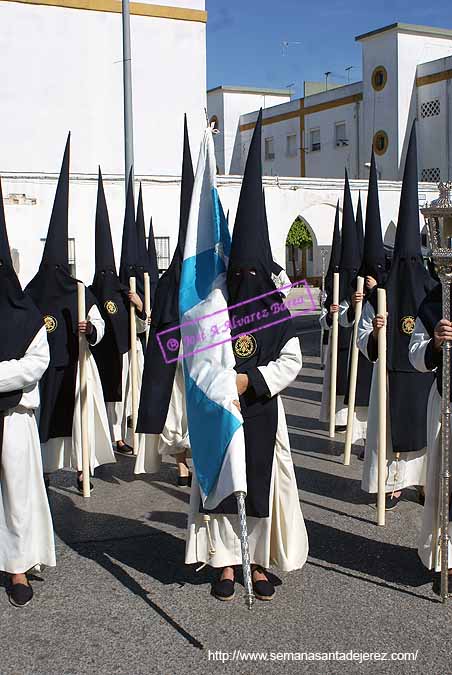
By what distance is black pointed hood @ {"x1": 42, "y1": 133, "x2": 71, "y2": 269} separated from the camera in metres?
7.27

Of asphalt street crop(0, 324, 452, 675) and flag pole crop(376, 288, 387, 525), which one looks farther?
flag pole crop(376, 288, 387, 525)

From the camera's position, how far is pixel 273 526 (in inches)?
201

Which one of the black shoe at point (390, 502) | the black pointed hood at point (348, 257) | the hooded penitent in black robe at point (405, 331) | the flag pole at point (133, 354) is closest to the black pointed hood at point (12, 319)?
the hooded penitent in black robe at point (405, 331)

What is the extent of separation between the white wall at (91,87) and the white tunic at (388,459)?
1828 centimetres

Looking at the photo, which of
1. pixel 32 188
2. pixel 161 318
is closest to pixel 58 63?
pixel 32 188

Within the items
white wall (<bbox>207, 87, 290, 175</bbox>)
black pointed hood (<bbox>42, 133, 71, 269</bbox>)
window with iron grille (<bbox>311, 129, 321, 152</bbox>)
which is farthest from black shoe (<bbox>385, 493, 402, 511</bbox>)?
white wall (<bbox>207, 87, 290, 175</bbox>)

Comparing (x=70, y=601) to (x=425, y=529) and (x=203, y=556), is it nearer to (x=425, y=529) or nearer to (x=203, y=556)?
(x=203, y=556)

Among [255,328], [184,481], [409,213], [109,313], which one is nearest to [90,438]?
[184,481]

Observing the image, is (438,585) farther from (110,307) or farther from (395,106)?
(395,106)

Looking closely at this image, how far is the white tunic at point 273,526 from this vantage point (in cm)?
497

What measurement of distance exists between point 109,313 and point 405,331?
336 centimetres

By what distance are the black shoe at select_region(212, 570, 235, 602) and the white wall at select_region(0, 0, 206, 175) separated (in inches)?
782

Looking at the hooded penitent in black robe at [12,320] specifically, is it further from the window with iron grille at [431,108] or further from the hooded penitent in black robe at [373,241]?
the window with iron grille at [431,108]

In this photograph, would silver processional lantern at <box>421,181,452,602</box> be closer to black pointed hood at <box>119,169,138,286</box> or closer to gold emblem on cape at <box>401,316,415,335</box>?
gold emblem on cape at <box>401,316,415,335</box>
